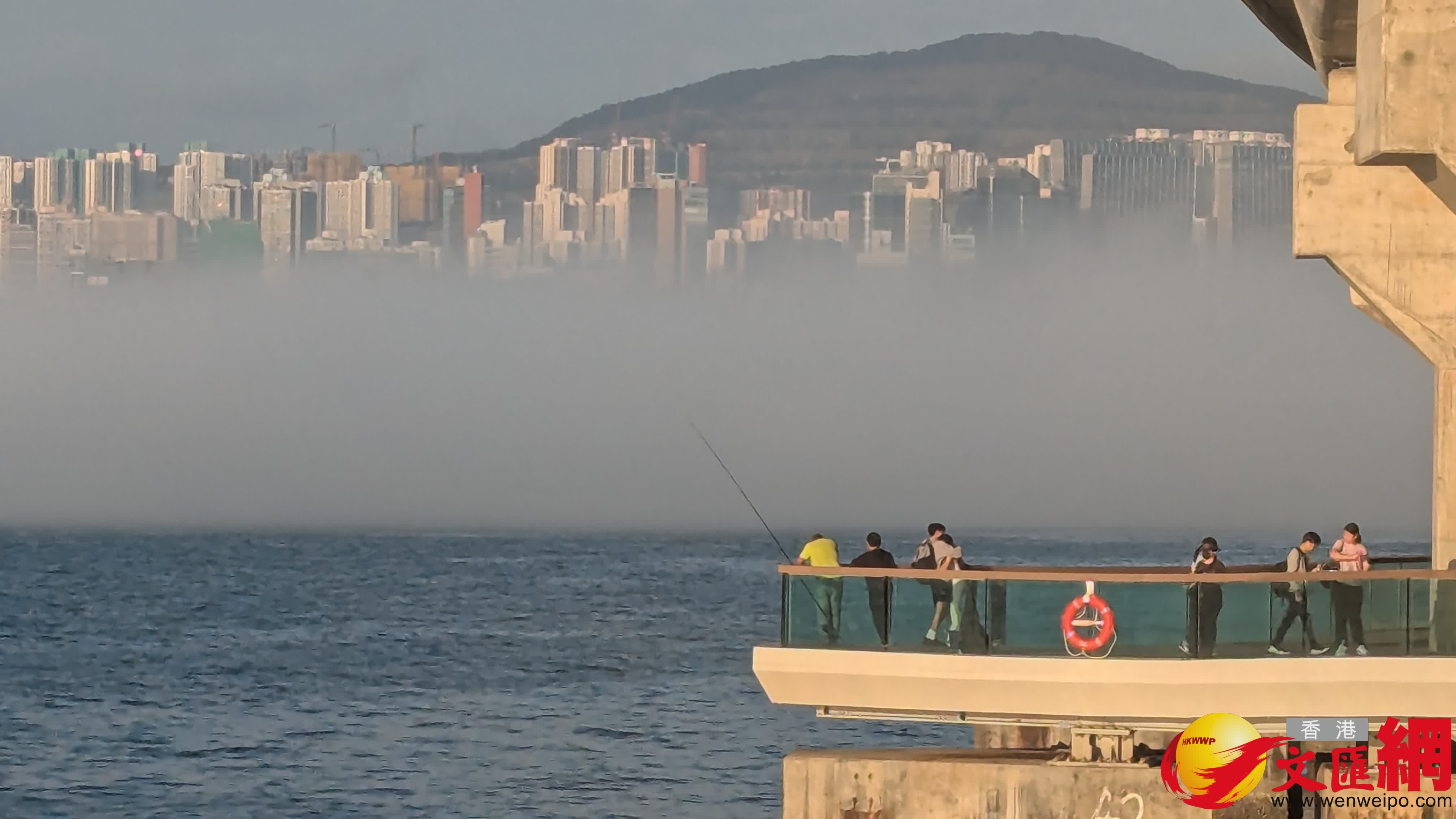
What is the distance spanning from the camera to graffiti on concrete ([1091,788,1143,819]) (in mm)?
21828

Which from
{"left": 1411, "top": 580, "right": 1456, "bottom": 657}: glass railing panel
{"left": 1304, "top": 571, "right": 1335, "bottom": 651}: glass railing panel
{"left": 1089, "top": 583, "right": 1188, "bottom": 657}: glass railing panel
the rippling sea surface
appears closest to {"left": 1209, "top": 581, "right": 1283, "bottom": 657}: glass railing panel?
{"left": 1304, "top": 571, "right": 1335, "bottom": 651}: glass railing panel

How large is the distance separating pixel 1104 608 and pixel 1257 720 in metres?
1.57

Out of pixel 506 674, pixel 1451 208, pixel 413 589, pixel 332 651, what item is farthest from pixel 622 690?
pixel 413 589

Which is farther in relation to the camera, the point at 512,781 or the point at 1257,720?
the point at 512,781

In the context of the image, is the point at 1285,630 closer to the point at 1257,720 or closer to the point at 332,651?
the point at 1257,720

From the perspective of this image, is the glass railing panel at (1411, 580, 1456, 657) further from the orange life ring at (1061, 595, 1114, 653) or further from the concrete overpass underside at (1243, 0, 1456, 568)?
the concrete overpass underside at (1243, 0, 1456, 568)

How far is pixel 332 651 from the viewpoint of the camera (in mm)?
76438

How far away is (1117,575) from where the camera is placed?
73.3 feet

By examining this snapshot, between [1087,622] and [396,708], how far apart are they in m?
37.2

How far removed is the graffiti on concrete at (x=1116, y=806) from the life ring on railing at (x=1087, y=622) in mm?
1283

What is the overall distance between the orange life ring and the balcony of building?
0.04ft

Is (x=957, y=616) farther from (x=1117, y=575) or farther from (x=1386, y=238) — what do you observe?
(x=1386, y=238)

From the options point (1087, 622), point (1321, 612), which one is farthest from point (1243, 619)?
point (1087, 622)

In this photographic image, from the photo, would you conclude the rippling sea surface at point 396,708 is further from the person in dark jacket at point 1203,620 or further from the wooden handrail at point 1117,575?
the person in dark jacket at point 1203,620
